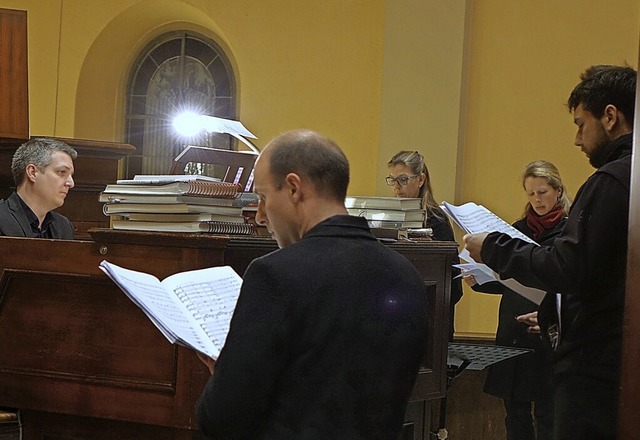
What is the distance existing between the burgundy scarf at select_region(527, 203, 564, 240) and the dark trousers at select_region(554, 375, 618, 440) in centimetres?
193

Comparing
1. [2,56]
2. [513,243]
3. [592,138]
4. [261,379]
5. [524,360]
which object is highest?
[2,56]

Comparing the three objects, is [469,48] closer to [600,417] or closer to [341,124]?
[341,124]

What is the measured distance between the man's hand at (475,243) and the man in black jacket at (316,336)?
0.85m

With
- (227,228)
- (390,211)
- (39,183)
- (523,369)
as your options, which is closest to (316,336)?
(227,228)

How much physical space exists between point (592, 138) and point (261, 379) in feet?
4.53

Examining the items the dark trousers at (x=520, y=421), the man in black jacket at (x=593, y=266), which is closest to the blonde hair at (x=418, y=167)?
the dark trousers at (x=520, y=421)

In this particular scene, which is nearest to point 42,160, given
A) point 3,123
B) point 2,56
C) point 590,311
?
point 3,123

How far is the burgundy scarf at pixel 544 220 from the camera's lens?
4566 mm

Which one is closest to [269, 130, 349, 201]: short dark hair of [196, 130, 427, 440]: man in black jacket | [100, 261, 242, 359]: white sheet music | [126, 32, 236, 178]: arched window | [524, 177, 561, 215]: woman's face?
[196, 130, 427, 440]: man in black jacket

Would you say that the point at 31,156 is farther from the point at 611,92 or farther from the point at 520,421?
the point at 611,92

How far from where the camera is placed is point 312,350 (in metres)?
1.88

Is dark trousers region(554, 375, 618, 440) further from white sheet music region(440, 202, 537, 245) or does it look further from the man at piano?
the man at piano

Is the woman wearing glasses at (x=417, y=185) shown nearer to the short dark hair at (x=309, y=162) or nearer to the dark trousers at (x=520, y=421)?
the dark trousers at (x=520, y=421)

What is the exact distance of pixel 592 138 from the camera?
9.11 ft
